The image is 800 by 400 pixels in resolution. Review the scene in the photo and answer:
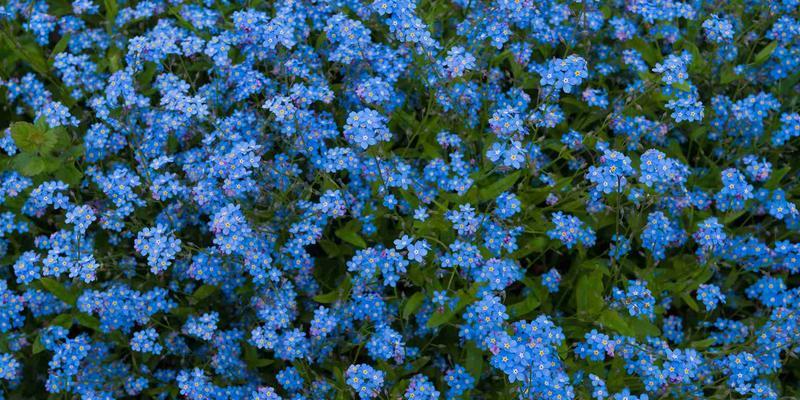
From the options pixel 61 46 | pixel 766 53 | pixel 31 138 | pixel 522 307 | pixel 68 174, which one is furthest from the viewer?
pixel 61 46

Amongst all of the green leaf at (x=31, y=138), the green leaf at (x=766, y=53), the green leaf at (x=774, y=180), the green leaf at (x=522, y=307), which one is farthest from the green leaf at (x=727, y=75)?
the green leaf at (x=31, y=138)

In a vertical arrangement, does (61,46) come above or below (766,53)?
above

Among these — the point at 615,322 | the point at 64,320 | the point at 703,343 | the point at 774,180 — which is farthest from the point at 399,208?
the point at 774,180

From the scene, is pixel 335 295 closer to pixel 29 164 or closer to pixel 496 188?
pixel 496 188

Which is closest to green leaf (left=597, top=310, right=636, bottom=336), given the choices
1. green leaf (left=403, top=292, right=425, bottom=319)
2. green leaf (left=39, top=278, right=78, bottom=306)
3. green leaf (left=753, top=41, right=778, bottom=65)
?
green leaf (left=403, top=292, right=425, bottom=319)

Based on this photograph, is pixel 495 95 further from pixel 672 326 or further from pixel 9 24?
pixel 9 24

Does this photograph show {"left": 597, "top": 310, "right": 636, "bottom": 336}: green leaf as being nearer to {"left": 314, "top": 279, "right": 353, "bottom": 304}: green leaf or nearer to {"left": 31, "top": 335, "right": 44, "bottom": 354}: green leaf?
{"left": 314, "top": 279, "right": 353, "bottom": 304}: green leaf

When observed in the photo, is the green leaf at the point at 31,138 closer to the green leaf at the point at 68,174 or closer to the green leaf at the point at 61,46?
the green leaf at the point at 68,174

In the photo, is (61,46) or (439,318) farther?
(61,46)
